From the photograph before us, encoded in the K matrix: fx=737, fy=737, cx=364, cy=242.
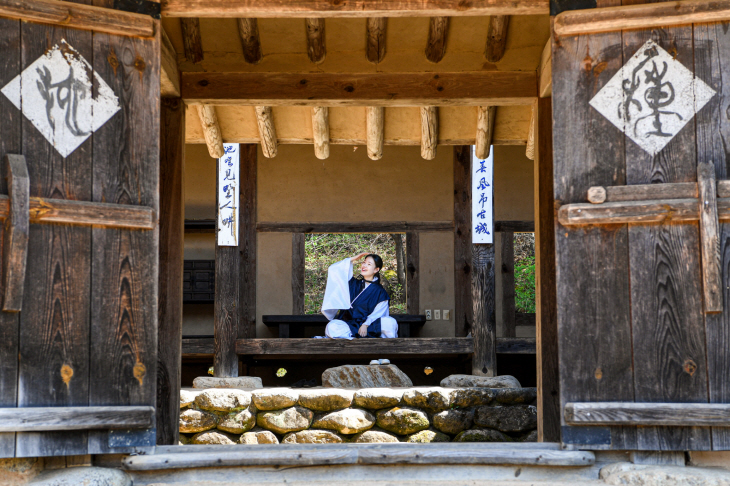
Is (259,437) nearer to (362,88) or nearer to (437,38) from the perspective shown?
(362,88)

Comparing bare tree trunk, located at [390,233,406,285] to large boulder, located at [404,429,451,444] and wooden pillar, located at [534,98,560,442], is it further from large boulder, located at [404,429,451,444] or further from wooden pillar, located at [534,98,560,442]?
wooden pillar, located at [534,98,560,442]

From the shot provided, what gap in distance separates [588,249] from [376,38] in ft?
7.26

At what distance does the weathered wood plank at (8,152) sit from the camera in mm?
3143

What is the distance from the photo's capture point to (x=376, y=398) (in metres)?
7.12

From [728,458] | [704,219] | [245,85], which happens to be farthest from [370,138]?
[728,458]

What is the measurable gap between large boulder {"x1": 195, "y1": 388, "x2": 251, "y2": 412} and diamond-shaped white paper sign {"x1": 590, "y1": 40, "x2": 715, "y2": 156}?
487 centimetres

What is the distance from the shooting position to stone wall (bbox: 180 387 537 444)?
713 centimetres

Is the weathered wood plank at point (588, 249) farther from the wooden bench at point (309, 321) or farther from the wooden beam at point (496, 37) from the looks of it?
the wooden bench at point (309, 321)

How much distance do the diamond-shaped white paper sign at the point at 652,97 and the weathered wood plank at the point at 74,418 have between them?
2.60 meters

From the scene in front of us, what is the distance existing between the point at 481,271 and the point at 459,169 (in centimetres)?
152

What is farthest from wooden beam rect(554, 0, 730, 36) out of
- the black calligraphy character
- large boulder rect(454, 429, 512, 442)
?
large boulder rect(454, 429, 512, 442)

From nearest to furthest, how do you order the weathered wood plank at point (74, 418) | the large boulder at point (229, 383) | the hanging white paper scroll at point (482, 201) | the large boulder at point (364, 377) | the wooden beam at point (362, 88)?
the weathered wood plank at point (74, 418) < the wooden beam at point (362, 88) < the large boulder at point (364, 377) < the large boulder at point (229, 383) < the hanging white paper scroll at point (482, 201)

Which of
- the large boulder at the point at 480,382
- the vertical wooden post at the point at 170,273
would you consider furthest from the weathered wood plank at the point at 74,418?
the large boulder at the point at 480,382

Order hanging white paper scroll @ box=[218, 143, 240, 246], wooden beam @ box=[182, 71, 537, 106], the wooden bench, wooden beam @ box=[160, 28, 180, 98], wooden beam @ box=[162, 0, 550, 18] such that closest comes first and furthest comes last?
1. wooden beam @ box=[162, 0, 550, 18]
2. wooden beam @ box=[160, 28, 180, 98]
3. wooden beam @ box=[182, 71, 537, 106]
4. hanging white paper scroll @ box=[218, 143, 240, 246]
5. the wooden bench
